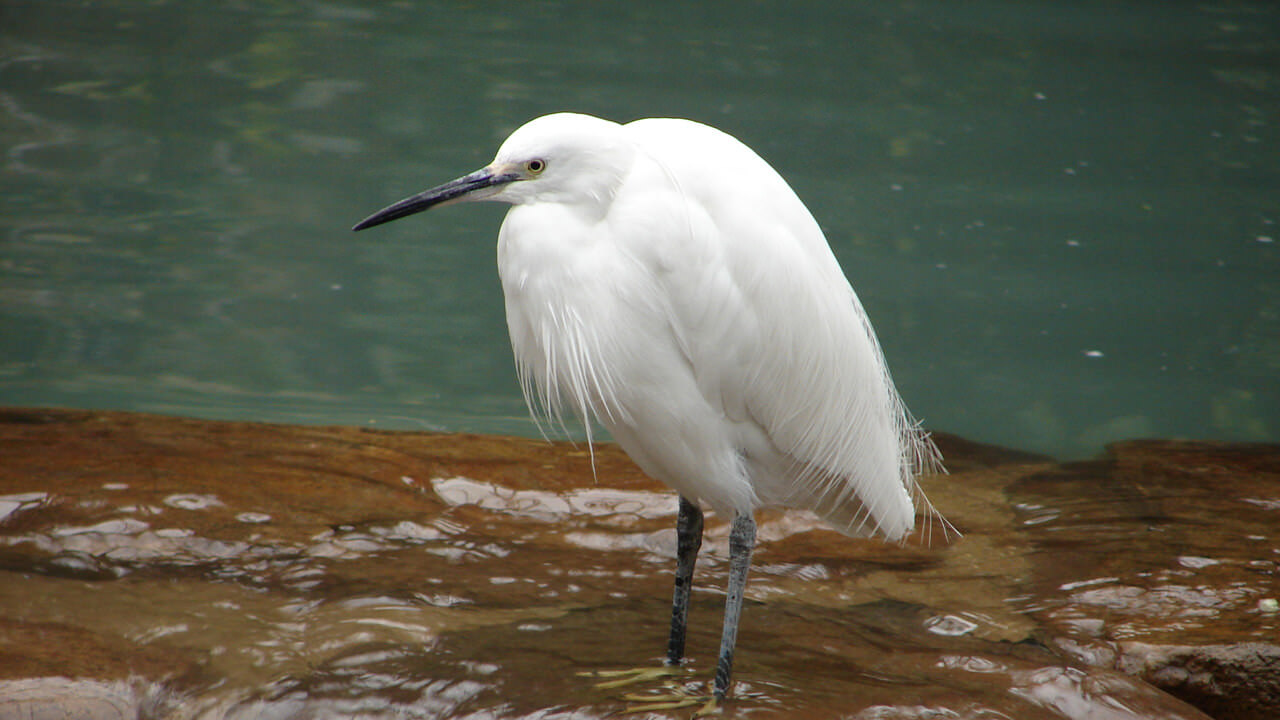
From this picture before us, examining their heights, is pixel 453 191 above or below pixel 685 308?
above

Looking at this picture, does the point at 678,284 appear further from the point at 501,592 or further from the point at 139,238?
the point at 139,238

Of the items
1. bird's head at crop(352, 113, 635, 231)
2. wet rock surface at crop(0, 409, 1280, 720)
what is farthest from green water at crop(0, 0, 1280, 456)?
bird's head at crop(352, 113, 635, 231)

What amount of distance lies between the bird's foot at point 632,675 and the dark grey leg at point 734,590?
115 millimetres

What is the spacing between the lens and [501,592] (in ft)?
9.69

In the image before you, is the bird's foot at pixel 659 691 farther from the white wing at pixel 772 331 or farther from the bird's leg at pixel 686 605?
the white wing at pixel 772 331

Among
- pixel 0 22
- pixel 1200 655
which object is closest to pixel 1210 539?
pixel 1200 655

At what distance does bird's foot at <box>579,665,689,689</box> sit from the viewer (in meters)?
2.45

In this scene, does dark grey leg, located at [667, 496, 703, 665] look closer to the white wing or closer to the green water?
the white wing

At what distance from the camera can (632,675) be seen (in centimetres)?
250

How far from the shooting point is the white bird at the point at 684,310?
7.35 feet

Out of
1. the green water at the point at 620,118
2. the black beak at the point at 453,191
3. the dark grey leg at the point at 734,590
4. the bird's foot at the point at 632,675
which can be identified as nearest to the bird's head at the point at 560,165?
the black beak at the point at 453,191

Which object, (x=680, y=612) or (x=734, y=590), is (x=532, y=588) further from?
(x=734, y=590)

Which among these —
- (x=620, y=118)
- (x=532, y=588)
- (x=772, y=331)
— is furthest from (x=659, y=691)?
(x=620, y=118)

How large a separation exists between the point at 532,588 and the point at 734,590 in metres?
0.72
